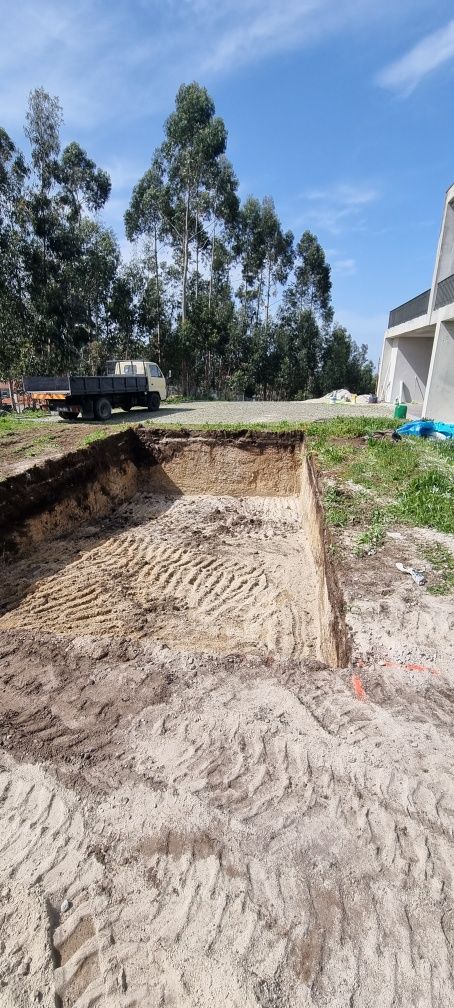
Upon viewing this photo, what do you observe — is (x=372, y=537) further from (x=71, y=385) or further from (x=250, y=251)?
(x=250, y=251)

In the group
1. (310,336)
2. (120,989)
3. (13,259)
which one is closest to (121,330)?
(13,259)

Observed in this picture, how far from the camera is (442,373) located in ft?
51.0

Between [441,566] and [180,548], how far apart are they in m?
4.49

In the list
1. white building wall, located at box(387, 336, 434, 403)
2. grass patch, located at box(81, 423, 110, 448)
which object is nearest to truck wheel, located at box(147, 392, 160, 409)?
grass patch, located at box(81, 423, 110, 448)

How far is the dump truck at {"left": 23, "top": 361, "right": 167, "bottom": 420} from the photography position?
14.5 metres

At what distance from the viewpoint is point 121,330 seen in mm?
29609

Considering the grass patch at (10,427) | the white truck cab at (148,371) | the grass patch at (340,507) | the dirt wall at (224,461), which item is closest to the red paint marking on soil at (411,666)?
the grass patch at (340,507)

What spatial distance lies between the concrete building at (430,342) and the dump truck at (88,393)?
9.83 metres

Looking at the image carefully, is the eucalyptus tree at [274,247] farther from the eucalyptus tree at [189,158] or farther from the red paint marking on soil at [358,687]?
the red paint marking on soil at [358,687]

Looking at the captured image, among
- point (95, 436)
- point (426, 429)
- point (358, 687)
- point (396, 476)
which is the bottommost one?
point (358, 687)

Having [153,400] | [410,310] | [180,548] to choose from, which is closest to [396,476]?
[180,548]

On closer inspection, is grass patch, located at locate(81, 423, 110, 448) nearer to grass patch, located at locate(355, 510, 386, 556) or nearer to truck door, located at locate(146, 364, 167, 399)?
grass patch, located at locate(355, 510, 386, 556)

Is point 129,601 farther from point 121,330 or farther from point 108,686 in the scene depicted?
point 121,330

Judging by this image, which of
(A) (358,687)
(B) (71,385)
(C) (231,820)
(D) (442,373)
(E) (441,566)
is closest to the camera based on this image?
(C) (231,820)
